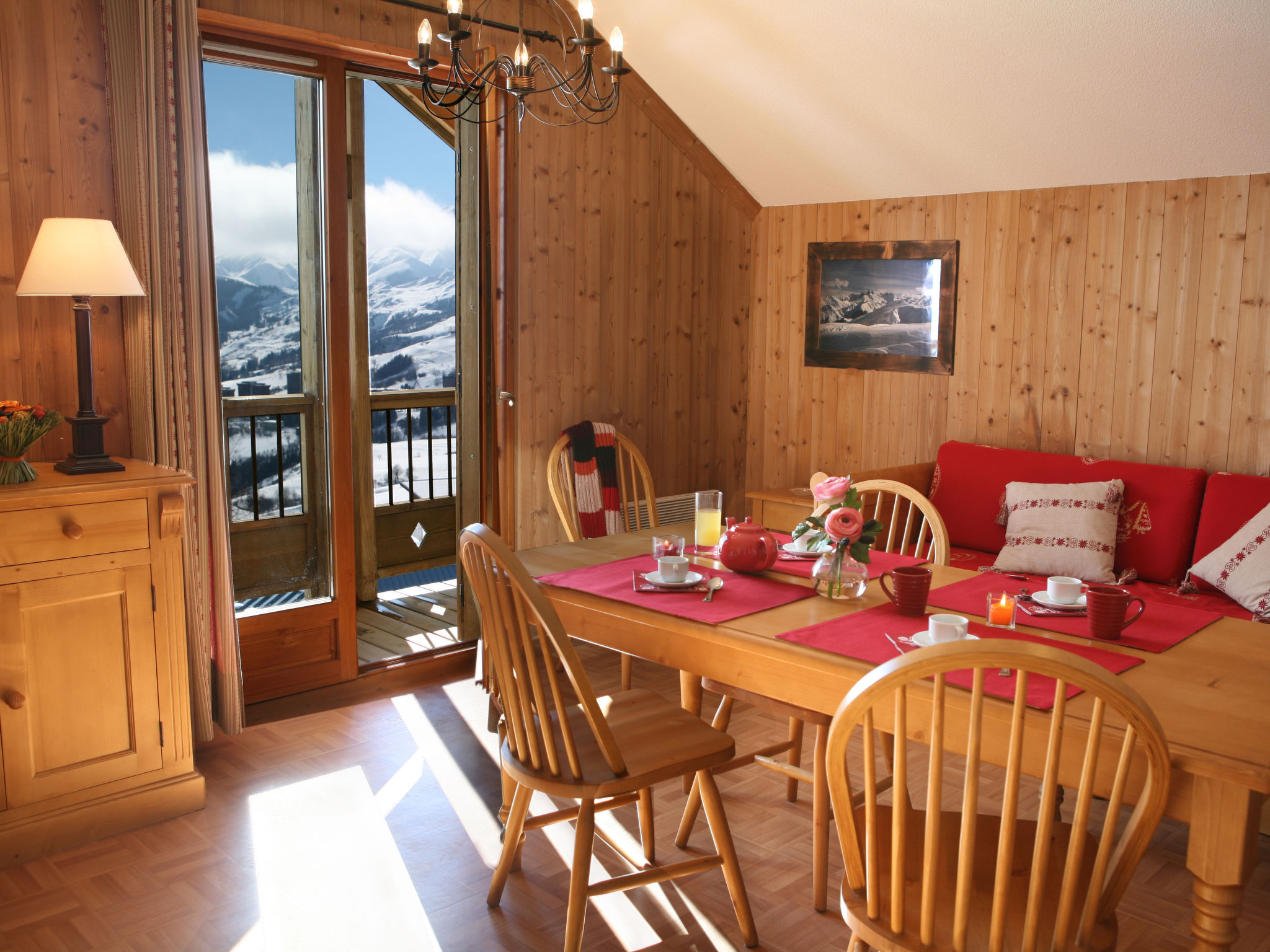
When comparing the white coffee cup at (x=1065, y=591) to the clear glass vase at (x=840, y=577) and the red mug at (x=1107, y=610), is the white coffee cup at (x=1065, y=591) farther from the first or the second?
the clear glass vase at (x=840, y=577)

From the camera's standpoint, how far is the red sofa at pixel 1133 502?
3260 millimetres

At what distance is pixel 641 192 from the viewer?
4.26 m

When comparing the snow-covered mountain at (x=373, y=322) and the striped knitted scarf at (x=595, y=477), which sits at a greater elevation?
the snow-covered mountain at (x=373, y=322)

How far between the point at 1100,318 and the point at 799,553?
1.81m

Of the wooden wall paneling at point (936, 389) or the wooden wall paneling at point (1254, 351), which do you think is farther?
the wooden wall paneling at point (936, 389)

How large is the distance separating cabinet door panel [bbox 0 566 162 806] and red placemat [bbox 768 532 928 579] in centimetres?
163

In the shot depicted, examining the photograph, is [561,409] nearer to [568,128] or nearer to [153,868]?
[568,128]

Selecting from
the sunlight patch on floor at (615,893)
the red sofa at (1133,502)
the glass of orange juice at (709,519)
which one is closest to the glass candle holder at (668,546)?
the glass of orange juice at (709,519)

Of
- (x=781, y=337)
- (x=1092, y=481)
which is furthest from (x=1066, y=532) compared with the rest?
(x=781, y=337)

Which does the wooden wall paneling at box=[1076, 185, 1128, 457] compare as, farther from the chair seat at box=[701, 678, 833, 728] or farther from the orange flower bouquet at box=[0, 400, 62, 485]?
the orange flower bouquet at box=[0, 400, 62, 485]

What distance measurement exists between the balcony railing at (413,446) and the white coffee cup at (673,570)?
6.67ft

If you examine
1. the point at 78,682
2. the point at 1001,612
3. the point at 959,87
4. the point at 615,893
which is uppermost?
the point at 959,87

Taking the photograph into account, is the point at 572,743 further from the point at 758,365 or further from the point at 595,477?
the point at 758,365

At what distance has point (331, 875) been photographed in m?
2.42
